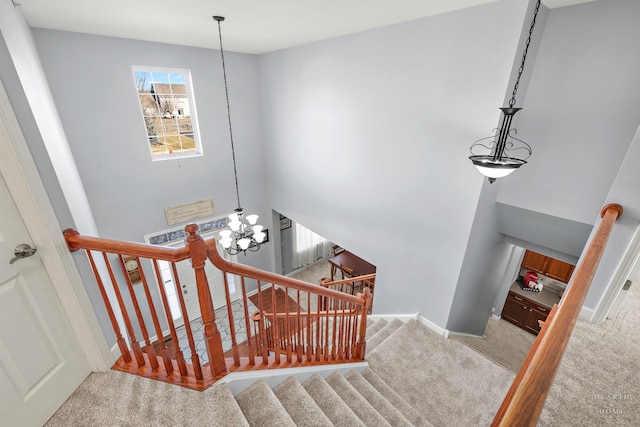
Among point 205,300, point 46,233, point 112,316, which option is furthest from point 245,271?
point 46,233

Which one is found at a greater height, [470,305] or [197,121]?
[197,121]

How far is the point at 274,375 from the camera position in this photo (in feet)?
6.41

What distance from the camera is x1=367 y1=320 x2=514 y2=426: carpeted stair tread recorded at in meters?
2.62

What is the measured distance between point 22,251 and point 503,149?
2904 mm

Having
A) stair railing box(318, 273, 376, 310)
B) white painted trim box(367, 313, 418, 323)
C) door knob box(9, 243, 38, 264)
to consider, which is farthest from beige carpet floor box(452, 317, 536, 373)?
door knob box(9, 243, 38, 264)

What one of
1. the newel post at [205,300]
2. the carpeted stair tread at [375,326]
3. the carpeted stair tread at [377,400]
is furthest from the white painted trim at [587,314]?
the newel post at [205,300]

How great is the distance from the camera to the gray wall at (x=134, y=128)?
3531 mm

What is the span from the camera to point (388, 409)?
227 cm

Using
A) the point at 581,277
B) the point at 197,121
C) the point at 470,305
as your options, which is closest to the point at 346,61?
the point at 197,121

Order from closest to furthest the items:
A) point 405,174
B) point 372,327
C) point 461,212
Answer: point 461,212 < point 405,174 < point 372,327

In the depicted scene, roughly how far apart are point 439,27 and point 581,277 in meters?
2.49

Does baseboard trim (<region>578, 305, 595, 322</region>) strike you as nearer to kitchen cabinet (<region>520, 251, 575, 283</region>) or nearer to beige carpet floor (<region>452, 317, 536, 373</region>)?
beige carpet floor (<region>452, 317, 536, 373</region>)

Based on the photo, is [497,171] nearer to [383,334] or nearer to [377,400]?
[377,400]

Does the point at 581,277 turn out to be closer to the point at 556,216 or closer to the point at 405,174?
the point at 556,216
